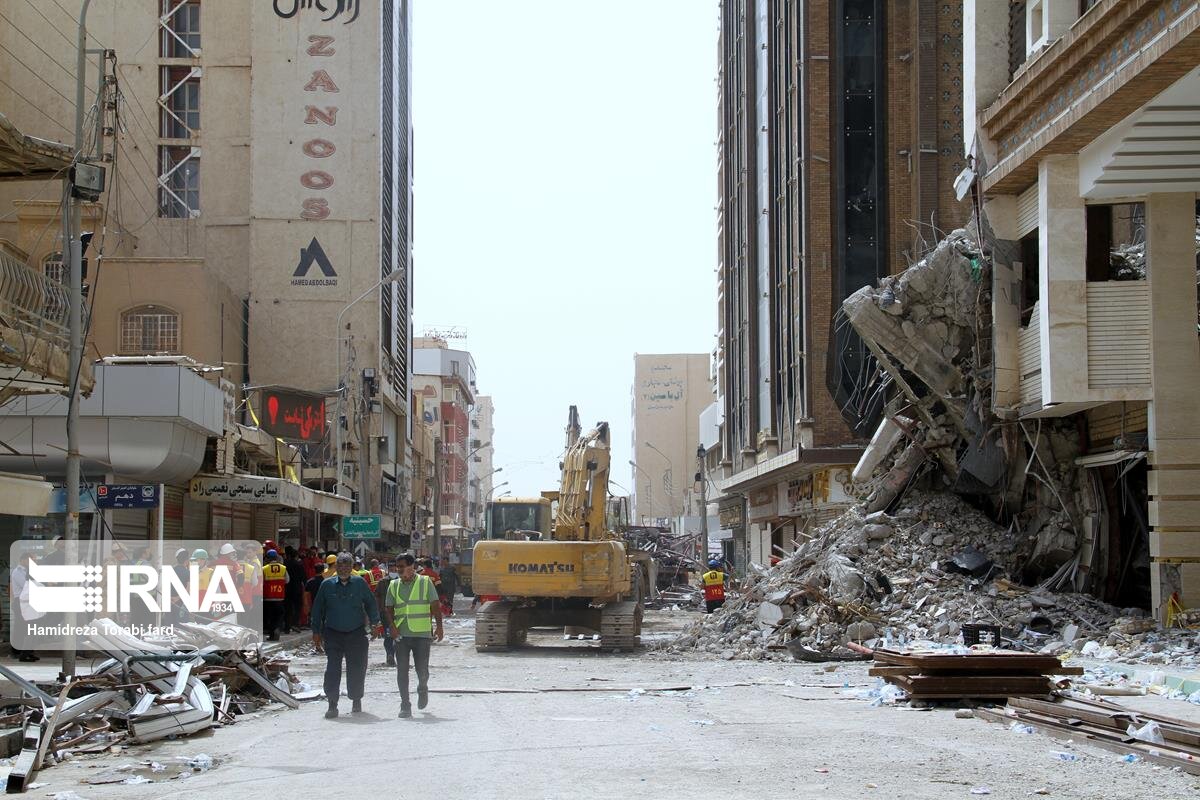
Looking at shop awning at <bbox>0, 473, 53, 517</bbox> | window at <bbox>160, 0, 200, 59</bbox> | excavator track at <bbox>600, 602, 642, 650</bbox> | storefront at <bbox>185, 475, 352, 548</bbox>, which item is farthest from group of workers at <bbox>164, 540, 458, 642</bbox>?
window at <bbox>160, 0, 200, 59</bbox>

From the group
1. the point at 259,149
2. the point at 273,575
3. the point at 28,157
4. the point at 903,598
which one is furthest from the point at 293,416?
the point at 28,157

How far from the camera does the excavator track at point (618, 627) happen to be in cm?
2458

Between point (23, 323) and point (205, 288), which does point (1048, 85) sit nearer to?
point (23, 323)

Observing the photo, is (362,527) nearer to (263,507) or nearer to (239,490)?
(263,507)

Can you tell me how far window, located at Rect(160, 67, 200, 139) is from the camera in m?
52.1

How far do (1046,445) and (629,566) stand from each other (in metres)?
8.63

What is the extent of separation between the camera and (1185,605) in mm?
18750

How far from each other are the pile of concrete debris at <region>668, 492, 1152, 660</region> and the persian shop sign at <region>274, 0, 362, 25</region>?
113 feet

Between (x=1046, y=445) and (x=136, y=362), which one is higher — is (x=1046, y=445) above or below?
below

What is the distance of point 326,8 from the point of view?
52625mm

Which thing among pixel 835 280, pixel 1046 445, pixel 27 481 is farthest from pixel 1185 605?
pixel 835 280

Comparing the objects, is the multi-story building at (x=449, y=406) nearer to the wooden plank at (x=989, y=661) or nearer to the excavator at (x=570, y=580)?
the excavator at (x=570, y=580)

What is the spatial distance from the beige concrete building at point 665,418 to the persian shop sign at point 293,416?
108880 mm

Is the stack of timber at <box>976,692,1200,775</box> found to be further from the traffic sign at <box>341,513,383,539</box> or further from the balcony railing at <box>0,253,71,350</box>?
the traffic sign at <box>341,513,383,539</box>
